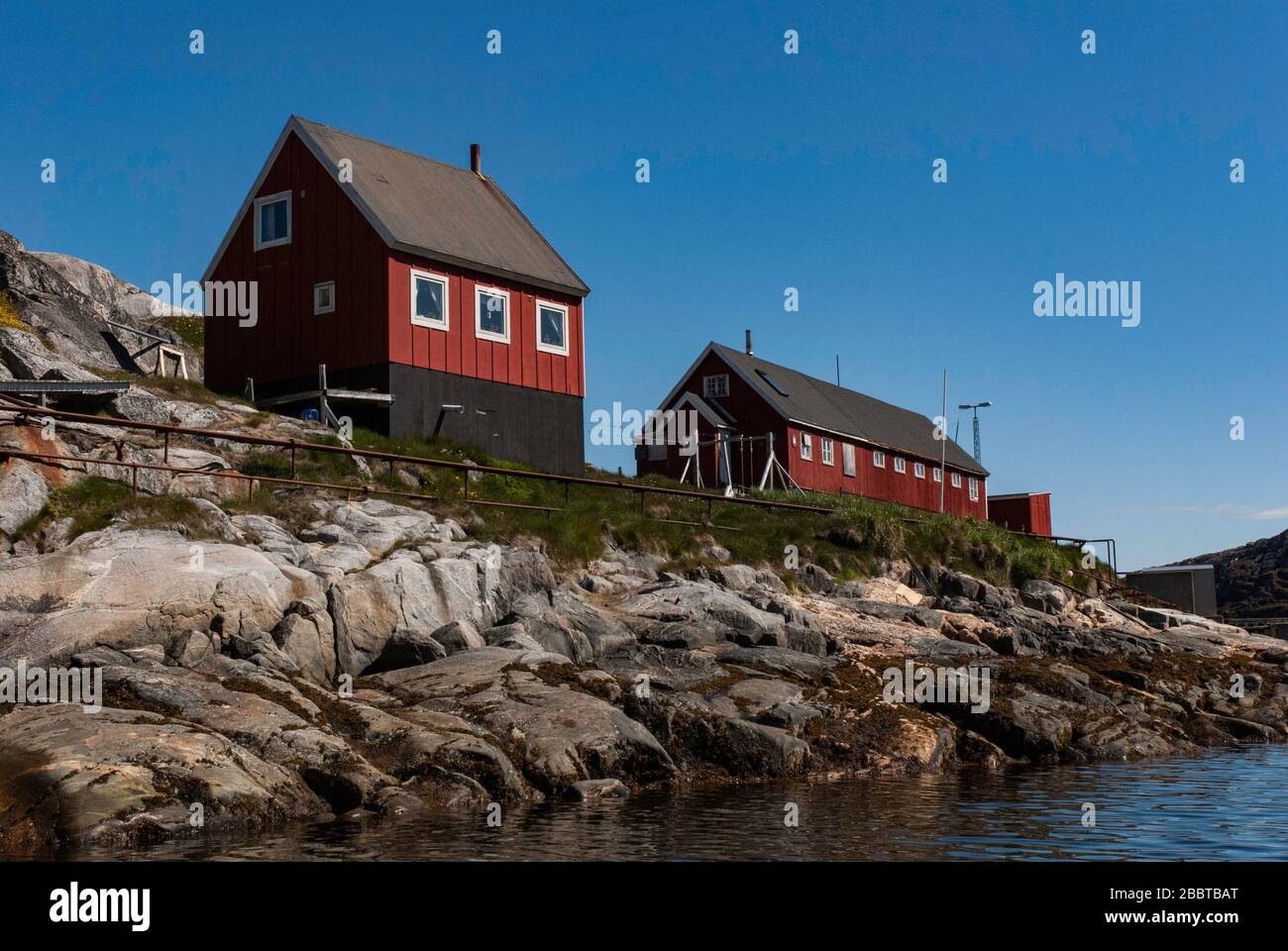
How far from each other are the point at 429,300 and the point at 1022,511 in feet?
121

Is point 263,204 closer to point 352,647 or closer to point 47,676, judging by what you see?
point 352,647

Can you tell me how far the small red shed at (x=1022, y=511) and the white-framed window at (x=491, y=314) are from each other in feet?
109

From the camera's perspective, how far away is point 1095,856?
11.0 metres

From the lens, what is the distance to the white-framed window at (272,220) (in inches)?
1305

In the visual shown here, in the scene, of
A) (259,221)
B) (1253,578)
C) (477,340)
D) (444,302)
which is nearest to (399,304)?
(444,302)

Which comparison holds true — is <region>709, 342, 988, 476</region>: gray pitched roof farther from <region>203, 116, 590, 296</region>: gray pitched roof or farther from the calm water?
the calm water

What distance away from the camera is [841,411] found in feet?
171

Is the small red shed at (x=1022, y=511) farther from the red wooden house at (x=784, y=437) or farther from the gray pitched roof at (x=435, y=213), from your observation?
the gray pitched roof at (x=435, y=213)

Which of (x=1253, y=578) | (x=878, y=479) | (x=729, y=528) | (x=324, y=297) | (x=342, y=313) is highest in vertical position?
(x=324, y=297)

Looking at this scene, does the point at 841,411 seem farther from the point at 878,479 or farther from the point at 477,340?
the point at 477,340
